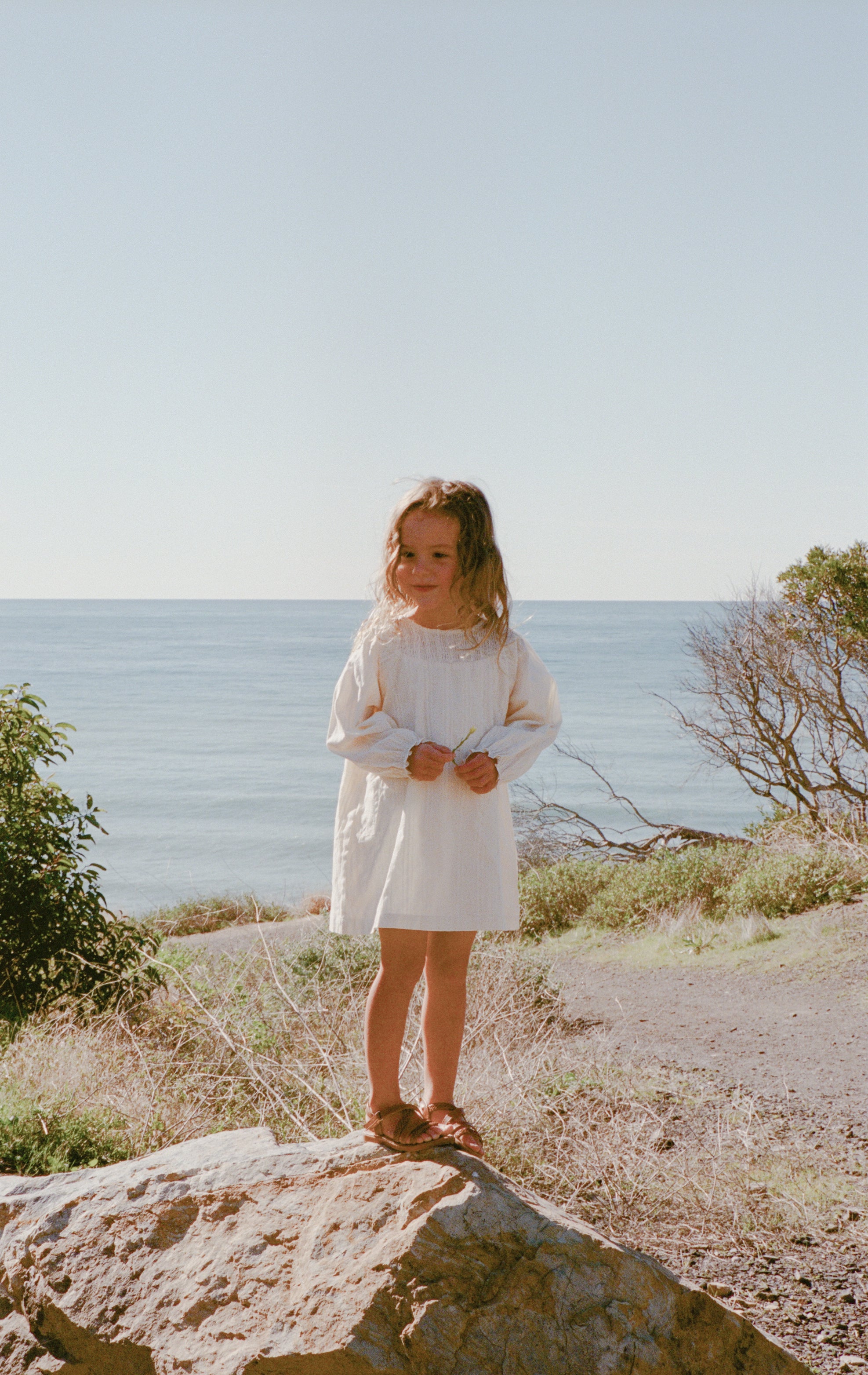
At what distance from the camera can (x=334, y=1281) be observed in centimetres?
217

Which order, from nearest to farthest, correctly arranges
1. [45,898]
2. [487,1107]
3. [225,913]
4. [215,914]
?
[487,1107]
[45,898]
[215,914]
[225,913]

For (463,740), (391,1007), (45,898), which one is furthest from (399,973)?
(45,898)

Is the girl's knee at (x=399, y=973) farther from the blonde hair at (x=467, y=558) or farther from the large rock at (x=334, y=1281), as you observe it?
the blonde hair at (x=467, y=558)

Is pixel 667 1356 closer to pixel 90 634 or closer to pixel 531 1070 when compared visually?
pixel 531 1070

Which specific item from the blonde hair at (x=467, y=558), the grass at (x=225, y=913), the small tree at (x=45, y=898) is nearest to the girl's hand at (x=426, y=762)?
the blonde hair at (x=467, y=558)

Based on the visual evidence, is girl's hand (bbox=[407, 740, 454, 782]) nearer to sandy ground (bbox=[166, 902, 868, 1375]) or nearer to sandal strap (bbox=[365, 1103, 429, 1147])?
sandal strap (bbox=[365, 1103, 429, 1147])

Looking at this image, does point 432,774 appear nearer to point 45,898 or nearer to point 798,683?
point 45,898

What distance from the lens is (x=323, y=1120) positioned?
4.12m

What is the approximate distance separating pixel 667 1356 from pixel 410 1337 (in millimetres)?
514

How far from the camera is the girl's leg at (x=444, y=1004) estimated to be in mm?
2721

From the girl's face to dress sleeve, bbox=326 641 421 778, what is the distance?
0.19 meters

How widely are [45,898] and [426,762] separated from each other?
3.64 meters

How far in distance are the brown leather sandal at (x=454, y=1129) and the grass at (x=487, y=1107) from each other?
0.95m

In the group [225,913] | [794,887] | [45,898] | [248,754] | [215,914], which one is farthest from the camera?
[248,754]
